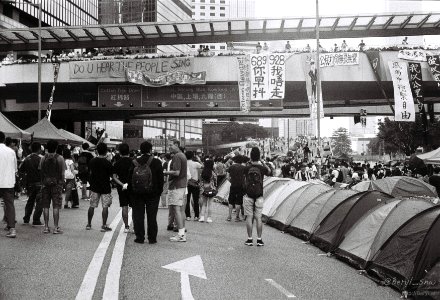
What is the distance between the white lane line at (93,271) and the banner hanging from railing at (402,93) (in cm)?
1743

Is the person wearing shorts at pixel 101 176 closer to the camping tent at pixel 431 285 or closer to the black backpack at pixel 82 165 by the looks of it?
the black backpack at pixel 82 165

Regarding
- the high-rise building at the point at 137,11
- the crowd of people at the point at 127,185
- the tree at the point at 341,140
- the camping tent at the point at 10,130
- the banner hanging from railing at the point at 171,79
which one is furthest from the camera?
the tree at the point at 341,140

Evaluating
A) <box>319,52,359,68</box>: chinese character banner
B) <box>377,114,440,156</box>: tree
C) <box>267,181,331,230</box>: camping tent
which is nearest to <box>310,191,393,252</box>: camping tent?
<box>267,181,331,230</box>: camping tent

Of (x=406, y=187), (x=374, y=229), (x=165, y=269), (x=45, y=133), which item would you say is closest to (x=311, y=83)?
(x=406, y=187)

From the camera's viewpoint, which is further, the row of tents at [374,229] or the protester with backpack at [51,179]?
the protester with backpack at [51,179]

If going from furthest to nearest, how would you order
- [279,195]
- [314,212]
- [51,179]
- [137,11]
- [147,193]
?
[137,11], [279,195], [314,212], [51,179], [147,193]

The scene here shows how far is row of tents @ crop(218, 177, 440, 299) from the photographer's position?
672cm

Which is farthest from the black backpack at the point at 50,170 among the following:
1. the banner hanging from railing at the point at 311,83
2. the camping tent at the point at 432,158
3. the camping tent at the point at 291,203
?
the banner hanging from railing at the point at 311,83

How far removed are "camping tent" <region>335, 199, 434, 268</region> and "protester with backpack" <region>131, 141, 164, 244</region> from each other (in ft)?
11.0

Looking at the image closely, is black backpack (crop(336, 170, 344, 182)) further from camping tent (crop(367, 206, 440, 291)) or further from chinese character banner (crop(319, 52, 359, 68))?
camping tent (crop(367, 206, 440, 291))

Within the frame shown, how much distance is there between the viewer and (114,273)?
23.5 feet

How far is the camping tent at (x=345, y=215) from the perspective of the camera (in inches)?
375

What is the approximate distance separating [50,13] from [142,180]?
64.8 m

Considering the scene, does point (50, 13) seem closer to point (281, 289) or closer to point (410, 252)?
point (281, 289)
